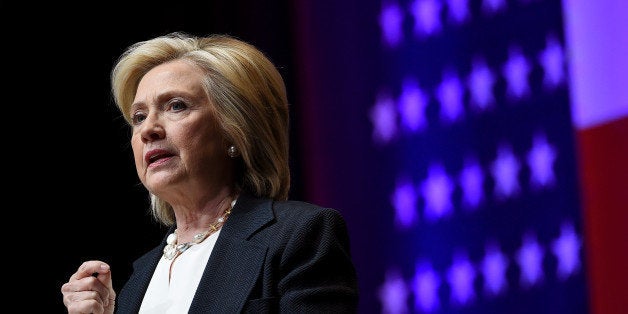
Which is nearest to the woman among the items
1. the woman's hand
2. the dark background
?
the woman's hand

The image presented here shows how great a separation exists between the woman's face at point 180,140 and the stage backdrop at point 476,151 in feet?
4.05

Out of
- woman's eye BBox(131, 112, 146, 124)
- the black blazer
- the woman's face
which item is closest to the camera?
the black blazer

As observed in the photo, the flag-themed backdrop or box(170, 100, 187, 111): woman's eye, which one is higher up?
box(170, 100, 187, 111): woman's eye

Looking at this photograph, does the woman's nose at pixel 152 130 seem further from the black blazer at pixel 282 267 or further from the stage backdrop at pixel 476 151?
the stage backdrop at pixel 476 151

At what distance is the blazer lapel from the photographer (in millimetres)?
1769

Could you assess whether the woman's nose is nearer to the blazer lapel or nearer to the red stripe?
the blazer lapel

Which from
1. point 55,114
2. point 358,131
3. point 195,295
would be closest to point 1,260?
point 55,114

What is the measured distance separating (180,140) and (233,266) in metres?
0.32

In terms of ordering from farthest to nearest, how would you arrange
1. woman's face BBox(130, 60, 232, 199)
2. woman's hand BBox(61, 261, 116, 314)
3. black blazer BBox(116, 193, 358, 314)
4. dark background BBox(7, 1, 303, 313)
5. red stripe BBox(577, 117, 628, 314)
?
1. dark background BBox(7, 1, 303, 313)
2. red stripe BBox(577, 117, 628, 314)
3. woman's face BBox(130, 60, 232, 199)
4. woman's hand BBox(61, 261, 116, 314)
5. black blazer BBox(116, 193, 358, 314)

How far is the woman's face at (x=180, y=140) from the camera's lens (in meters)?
2.00

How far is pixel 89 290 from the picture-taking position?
74.8 inches

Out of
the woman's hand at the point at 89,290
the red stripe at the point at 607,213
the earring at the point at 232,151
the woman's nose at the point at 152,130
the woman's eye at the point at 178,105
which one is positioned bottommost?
the red stripe at the point at 607,213

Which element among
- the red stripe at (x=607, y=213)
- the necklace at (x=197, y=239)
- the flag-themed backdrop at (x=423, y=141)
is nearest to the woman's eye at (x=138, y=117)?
the necklace at (x=197, y=239)

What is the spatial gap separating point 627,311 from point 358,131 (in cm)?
108
